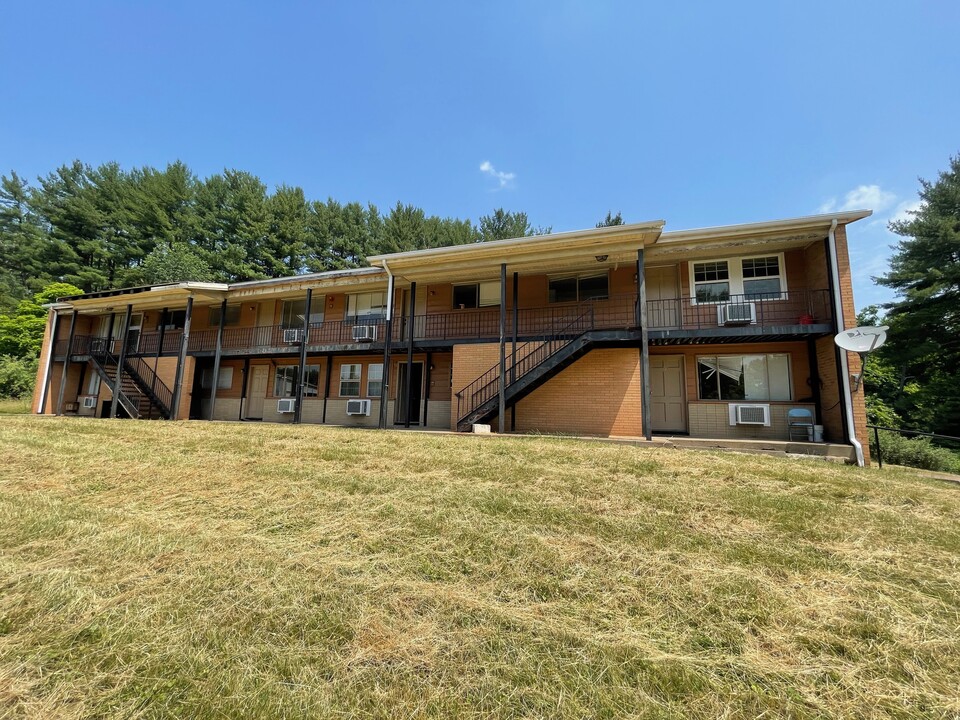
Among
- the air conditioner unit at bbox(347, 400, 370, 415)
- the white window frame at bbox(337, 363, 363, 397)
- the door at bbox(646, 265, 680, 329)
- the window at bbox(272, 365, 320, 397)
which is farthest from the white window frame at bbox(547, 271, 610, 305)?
the window at bbox(272, 365, 320, 397)

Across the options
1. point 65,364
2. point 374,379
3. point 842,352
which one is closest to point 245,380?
point 374,379

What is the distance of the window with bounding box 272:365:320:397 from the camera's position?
656 inches

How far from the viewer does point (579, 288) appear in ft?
43.5

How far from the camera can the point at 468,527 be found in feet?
12.5

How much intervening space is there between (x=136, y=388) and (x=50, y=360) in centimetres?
585

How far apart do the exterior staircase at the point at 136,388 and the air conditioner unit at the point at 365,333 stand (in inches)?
337

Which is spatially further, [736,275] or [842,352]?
[736,275]

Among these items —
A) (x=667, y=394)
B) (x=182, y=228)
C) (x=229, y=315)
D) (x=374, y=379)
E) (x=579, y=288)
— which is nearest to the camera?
(x=667, y=394)

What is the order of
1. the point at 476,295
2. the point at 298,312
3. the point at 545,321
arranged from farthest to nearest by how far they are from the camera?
the point at 298,312 < the point at 476,295 < the point at 545,321

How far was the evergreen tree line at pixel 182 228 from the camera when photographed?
1187 inches

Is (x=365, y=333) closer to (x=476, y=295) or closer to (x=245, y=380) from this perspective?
(x=476, y=295)

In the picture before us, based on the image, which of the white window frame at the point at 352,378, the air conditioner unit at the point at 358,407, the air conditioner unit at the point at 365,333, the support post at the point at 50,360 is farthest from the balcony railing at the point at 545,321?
the support post at the point at 50,360

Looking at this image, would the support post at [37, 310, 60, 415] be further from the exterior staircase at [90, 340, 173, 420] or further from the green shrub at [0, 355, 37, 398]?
the green shrub at [0, 355, 37, 398]

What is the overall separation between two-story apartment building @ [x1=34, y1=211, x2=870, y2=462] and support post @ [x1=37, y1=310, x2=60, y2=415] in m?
5.01
